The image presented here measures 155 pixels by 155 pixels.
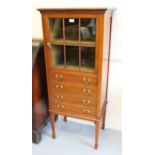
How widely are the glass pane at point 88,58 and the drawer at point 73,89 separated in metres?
0.19

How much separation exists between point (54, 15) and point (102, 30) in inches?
18.1

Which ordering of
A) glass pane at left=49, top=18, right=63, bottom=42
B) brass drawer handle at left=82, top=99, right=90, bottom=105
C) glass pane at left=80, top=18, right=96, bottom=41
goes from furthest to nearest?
brass drawer handle at left=82, top=99, right=90, bottom=105 → glass pane at left=49, top=18, right=63, bottom=42 → glass pane at left=80, top=18, right=96, bottom=41

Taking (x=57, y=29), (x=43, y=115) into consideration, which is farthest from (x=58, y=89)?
(x=57, y=29)

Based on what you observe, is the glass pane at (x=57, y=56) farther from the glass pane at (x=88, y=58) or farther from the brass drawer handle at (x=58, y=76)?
the glass pane at (x=88, y=58)

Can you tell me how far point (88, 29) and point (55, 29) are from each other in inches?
13.2

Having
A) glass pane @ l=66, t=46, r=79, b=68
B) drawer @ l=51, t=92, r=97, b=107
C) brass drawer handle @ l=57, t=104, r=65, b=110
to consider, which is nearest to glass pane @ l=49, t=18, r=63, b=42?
glass pane @ l=66, t=46, r=79, b=68

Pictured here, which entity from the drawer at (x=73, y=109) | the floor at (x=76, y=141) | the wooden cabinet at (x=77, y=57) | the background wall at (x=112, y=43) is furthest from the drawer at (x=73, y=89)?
the floor at (x=76, y=141)

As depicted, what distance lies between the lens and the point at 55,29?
1.90m

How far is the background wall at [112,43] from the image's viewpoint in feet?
6.46

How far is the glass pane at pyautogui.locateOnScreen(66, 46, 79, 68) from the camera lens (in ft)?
6.25

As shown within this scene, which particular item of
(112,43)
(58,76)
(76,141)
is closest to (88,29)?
(112,43)

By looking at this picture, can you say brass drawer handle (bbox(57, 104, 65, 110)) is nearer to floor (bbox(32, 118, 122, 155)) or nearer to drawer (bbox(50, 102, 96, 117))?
drawer (bbox(50, 102, 96, 117))

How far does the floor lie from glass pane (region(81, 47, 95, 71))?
86 cm

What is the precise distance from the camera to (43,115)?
227 cm
